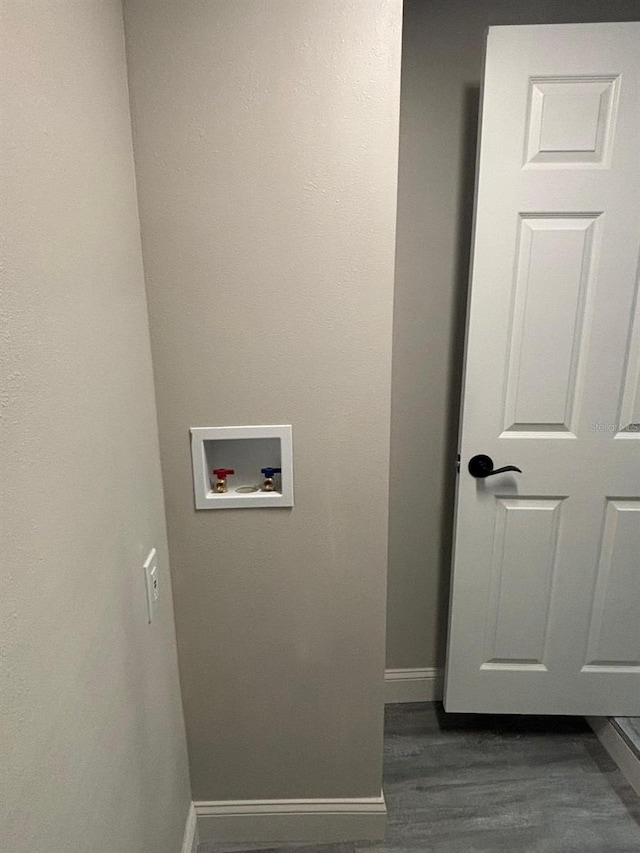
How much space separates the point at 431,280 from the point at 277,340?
0.69 metres

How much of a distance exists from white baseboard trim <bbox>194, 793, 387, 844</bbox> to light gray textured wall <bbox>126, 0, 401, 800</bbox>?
4 cm

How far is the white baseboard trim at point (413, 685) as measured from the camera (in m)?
1.90

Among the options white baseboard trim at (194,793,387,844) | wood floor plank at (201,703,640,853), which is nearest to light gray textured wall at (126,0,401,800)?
white baseboard trim at (194,793,387,844)

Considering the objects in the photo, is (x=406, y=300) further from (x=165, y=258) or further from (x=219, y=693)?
(x=219, y=693)

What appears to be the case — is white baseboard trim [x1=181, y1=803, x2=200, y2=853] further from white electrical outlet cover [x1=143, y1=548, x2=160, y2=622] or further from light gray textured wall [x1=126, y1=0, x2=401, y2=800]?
white electrical outlet cover [x1=143, y1=548, x2=160, y2=622]

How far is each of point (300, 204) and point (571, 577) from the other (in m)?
1.36

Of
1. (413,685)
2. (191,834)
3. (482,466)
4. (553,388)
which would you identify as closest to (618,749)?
(413,685)

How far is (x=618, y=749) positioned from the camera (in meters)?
1.66

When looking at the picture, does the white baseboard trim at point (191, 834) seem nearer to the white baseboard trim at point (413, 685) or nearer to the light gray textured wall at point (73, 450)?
the light gray textured wall at point (73, 450)

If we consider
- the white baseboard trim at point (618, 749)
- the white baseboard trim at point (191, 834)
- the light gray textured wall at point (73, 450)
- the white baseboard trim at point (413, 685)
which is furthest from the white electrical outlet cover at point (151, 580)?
the white baseboard trim at point (618, 749)

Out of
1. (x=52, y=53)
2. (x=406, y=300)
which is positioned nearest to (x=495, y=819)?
(x=406, y=300)

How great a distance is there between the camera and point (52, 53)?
2.26 feet

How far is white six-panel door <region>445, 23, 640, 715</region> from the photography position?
1.30 meters

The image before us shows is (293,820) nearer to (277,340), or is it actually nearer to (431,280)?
(277,340)
